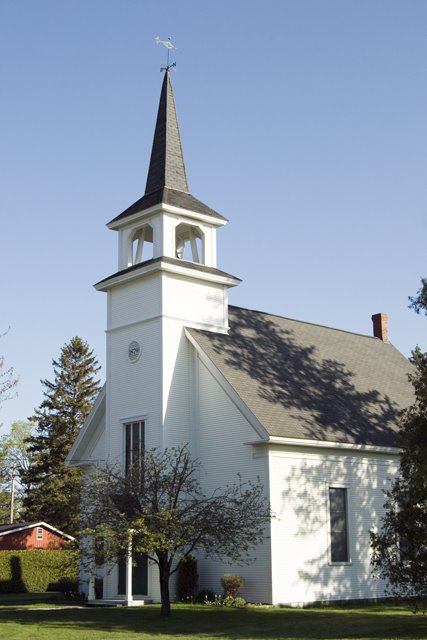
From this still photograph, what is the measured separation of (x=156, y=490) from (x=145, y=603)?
19.6 ft

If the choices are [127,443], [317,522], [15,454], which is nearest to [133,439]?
[127,443]

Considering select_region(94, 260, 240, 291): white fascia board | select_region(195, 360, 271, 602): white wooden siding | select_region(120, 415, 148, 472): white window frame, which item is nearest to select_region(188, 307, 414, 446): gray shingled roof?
select_region(195, 360, 271, 602): white wooden siding

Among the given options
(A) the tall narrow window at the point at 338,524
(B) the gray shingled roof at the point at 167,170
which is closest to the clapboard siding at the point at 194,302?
(B) the gray shingled roof at the point at 167,170

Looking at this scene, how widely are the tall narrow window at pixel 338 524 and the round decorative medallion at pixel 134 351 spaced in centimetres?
798

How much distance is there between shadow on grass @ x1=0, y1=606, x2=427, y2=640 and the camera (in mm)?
19359

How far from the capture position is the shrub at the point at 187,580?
27703mm

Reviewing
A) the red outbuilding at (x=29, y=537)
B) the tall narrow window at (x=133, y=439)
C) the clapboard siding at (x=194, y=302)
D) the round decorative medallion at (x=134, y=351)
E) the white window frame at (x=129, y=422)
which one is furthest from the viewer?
the red outbuilding at (x=29, y=537)

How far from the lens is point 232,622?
21.9 m

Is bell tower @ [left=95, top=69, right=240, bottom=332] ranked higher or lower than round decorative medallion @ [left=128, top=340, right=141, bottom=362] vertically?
higher

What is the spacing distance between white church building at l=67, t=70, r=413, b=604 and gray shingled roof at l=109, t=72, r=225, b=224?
54 millimetres

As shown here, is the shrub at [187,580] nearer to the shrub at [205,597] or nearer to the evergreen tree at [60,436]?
the shrub at [205,597]

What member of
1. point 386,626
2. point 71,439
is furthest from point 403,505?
point 71,439

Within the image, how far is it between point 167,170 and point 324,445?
11830 mm

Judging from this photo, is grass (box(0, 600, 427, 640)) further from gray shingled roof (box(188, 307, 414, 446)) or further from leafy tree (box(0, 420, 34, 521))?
leafy tree (box(0, 420, 34, 521))
